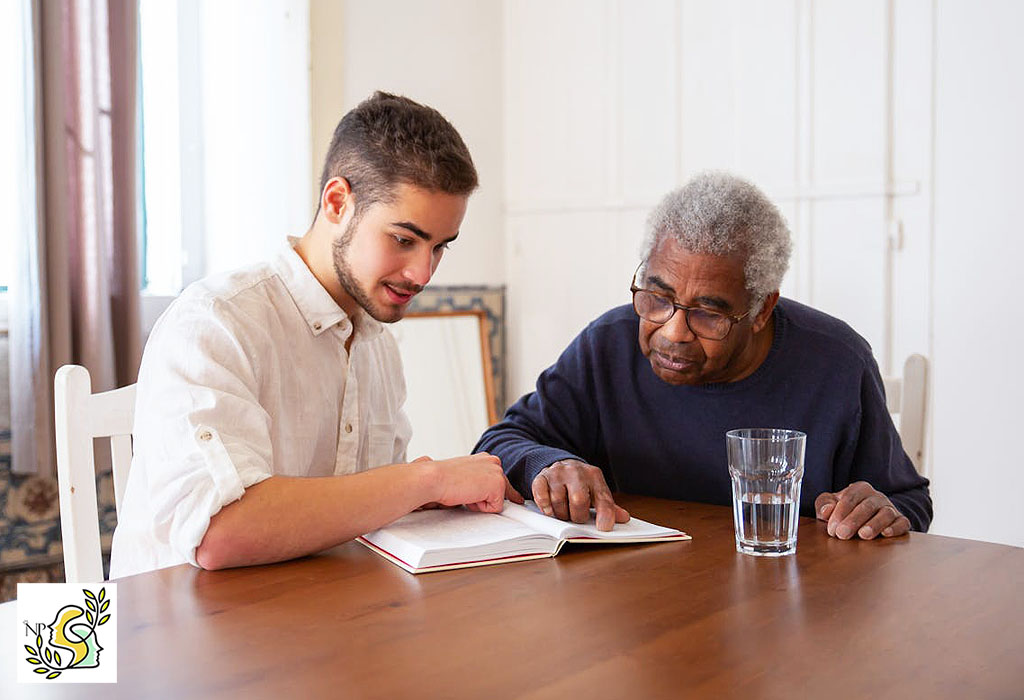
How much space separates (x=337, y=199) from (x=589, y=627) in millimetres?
850

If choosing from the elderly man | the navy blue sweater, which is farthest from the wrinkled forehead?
the navy blue sweater

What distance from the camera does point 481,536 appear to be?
1302mm

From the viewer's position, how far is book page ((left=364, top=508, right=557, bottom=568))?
4.07 ft

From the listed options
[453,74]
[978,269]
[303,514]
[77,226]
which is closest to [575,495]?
[303,514]

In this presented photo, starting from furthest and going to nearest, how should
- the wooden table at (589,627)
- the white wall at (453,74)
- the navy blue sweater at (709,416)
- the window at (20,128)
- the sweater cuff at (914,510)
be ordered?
the white wall at (453,74) < the window at (20,128) < the navy blue sweater at (709,416) < the sweater cuff at (914,510) < the wooden table at (589,627)

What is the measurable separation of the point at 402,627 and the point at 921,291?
2395mm

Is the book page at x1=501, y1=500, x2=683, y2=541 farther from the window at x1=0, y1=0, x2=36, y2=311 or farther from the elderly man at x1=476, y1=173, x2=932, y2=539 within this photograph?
the window at x1=0, y1=0, x2=36, y2=311

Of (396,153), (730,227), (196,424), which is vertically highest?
(396,153)

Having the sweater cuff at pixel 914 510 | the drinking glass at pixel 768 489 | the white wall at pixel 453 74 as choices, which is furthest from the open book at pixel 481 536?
the white wall at pixel 453 74

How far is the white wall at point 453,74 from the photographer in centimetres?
335

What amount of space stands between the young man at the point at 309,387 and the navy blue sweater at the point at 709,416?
0.29 meters

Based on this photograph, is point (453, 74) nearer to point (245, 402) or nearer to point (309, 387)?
point (309, 387)

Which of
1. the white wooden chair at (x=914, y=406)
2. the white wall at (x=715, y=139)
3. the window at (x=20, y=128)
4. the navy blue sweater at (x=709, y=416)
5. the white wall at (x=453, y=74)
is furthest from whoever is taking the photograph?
the white wall at (x=453, y=74)

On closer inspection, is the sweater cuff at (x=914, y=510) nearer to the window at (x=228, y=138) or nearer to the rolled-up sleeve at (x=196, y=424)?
the rolled-up sleeve at (x=196, y=424)
